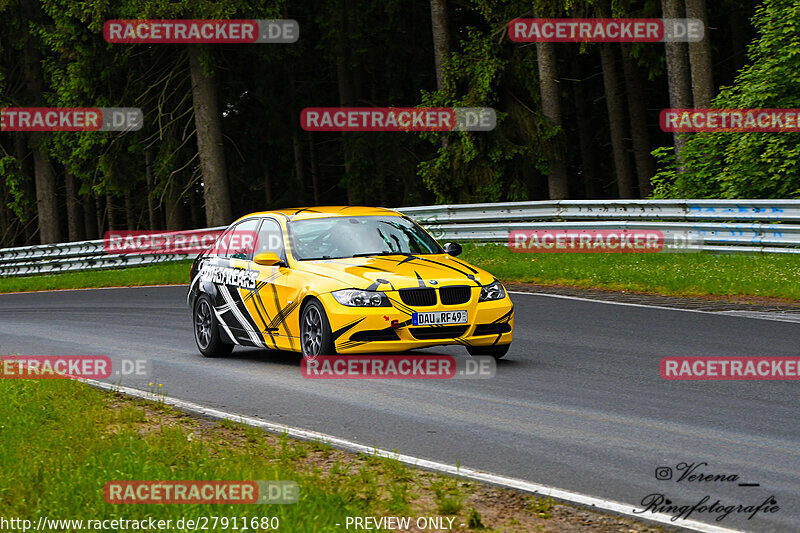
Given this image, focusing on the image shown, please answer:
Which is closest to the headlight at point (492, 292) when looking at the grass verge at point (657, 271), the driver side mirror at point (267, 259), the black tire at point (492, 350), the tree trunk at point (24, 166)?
the black tire at point (492, 350)

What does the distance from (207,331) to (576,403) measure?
18.1 feet

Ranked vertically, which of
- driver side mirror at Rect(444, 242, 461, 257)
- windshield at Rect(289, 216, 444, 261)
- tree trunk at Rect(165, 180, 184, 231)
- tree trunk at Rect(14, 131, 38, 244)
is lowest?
driver side mirror at Rect(444, 242, 461, 257)

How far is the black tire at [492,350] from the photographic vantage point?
1144 centimetres

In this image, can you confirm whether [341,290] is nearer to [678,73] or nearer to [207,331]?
[207,331]

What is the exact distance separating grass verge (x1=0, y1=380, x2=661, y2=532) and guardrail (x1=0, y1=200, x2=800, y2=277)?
13.1m

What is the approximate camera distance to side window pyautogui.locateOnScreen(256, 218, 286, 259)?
12.2 meters

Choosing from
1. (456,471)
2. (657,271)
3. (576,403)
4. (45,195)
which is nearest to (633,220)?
(657,271)

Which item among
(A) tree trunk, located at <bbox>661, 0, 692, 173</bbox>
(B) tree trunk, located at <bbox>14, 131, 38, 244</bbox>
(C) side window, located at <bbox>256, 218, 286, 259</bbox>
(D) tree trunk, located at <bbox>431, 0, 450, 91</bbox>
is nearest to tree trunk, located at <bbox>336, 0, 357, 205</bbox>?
(D) tree trunk, located at <bbox>431, 0, 450, 91</bbox>

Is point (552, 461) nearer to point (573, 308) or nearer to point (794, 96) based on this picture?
point (573, 308)

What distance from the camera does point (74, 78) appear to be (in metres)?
33.4

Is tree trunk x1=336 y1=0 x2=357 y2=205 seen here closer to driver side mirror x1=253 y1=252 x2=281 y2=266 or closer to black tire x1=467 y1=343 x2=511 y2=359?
driver side mirror x1=253 y1=252 x2=281 y2=266

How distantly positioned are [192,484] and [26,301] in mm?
19472

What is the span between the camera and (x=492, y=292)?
11.2m

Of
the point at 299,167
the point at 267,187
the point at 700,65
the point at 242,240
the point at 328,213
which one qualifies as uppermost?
the point at 299,167
